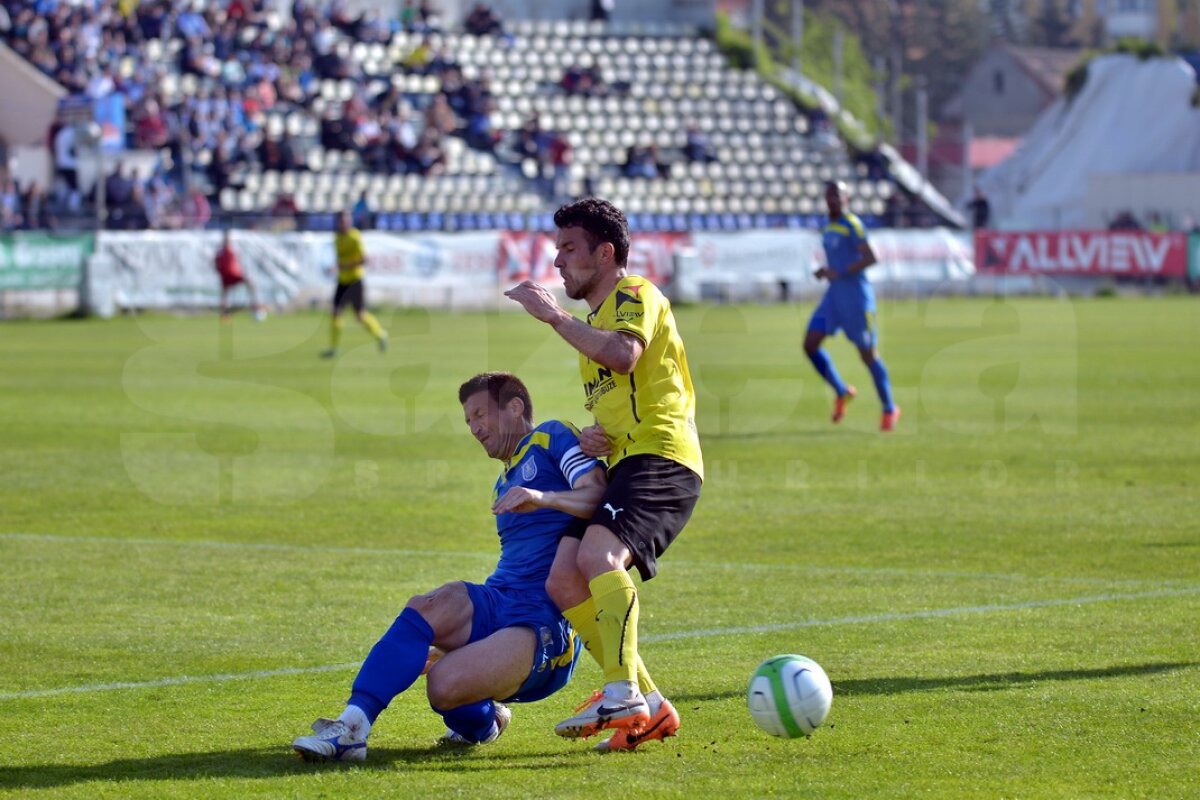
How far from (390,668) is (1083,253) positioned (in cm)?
4480

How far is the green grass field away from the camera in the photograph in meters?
6.04

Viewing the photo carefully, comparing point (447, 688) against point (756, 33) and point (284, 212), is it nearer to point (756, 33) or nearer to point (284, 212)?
point (284, 212)

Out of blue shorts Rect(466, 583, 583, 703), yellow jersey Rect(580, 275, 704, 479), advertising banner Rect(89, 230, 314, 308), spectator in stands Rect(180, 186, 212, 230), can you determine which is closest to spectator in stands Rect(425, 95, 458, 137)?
spectator in stands Rect(180, 186, 212, 230)

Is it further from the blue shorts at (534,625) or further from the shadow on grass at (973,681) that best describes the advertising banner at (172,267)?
the blue shorts at (534,625)

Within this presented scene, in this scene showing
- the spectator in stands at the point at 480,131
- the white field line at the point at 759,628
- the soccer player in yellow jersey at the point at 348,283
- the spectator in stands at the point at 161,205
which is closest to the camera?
the white field line at the point at 759,628

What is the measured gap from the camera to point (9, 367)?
25.3 m

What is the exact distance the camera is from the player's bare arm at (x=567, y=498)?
6.20 m

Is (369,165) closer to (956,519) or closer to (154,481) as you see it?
(154,481)

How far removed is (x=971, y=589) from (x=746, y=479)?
5030 millimetres

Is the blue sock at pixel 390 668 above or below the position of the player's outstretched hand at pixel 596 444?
Result: below

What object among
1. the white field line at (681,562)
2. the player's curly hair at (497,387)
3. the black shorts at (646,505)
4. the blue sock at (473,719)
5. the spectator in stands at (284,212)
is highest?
the player's curly hair at (497,387)

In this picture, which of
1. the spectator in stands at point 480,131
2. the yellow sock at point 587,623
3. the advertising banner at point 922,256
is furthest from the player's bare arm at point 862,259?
the spectator in stands at point 480,131

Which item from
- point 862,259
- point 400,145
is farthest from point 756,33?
point 862,259

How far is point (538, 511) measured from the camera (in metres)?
6.57
